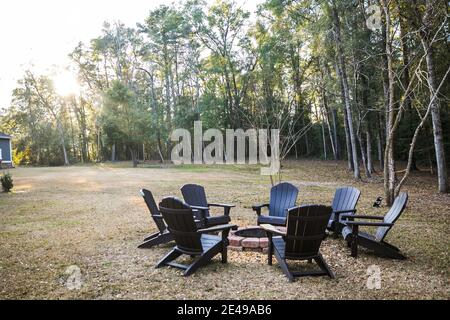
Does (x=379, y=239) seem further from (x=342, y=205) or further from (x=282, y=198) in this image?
(x=282, y=198)

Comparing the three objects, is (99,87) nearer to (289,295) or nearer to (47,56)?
(47,56)

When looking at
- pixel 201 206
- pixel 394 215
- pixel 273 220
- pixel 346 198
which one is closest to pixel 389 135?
pixel 346 198

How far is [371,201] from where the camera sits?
933cm

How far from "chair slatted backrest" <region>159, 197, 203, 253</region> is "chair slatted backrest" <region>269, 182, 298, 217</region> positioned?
211 centimetres

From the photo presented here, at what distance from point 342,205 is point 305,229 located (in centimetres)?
217

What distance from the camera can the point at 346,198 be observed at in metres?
5.75

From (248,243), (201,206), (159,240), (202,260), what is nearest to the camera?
(202,260)

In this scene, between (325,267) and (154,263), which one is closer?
(325,267)

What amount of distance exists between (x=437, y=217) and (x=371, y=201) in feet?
7.04

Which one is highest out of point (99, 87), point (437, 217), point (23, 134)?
point (99, 87)

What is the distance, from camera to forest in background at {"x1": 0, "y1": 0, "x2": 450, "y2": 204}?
1237 centimetres

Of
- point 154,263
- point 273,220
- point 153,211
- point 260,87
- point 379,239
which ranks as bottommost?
point 154,263

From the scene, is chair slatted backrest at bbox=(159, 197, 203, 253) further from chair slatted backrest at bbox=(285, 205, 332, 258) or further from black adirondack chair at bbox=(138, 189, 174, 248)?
chair slatted backrest at bbox=(285, 205, 332, 258)
